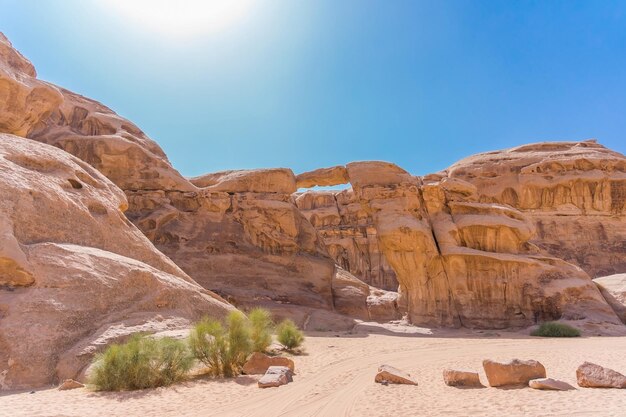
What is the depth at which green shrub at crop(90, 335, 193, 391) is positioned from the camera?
7184mm

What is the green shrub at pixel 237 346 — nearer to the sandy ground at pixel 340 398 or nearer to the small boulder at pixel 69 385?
the sandy ground at pixel 340 398

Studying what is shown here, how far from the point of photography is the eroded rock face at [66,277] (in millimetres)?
7891

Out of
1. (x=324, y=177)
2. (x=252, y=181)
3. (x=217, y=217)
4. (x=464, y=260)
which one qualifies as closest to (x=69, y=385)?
(x=217, y=217)

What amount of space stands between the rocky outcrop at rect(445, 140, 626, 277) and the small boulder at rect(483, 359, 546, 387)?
28845 millimetres

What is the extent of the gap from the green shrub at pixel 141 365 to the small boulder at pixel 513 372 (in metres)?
5.81

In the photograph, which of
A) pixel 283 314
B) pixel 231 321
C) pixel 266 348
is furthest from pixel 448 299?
pixel 231 321

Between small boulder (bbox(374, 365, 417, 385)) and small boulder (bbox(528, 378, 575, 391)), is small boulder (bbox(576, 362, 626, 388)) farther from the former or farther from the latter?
small boulder (bbox(374, 365, 417, 385))

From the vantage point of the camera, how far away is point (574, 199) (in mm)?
33906

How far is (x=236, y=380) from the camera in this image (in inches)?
325

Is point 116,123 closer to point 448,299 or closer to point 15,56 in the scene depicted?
point 15,56

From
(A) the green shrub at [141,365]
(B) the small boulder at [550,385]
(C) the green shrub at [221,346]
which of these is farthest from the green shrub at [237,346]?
(B) the small boulder at [550,385]

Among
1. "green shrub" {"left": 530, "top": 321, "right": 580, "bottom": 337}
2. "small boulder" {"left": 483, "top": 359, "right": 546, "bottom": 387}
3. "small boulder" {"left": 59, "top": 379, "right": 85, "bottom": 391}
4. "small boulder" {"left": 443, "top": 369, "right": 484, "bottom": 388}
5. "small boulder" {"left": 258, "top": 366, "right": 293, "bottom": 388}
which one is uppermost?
"green shrub" {"left": 530, "top": 321, "right": 580, "bottom": 337}

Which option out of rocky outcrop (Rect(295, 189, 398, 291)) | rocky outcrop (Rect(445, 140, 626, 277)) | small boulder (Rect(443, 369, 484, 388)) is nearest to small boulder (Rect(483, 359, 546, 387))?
small boulder (Rect(443, 369, 484, 388))

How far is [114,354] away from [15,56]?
51.7 feet
